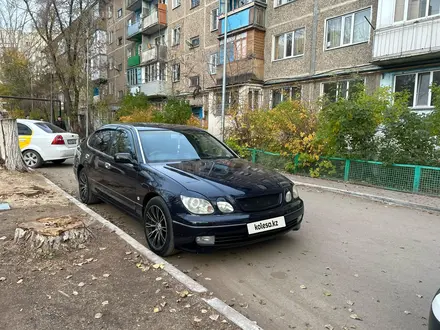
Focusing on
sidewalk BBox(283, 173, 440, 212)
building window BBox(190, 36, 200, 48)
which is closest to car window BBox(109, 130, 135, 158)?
sidewalk BBox(283, 173, 440, 212)

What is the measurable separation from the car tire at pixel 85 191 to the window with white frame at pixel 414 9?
12.7 meters

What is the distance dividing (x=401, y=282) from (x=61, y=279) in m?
3.49

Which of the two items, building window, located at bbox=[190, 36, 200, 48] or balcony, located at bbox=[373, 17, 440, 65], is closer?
balcony, located at bbox=[373, 17, 440, 65]

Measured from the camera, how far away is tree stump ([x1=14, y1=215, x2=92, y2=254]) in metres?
3.59

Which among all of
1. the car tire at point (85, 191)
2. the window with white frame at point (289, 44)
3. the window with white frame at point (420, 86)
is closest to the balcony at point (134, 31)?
the window with white frame at point (289, 44)

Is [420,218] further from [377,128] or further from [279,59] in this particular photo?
[279,59]

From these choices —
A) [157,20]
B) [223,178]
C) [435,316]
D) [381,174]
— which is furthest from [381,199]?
[157,20]

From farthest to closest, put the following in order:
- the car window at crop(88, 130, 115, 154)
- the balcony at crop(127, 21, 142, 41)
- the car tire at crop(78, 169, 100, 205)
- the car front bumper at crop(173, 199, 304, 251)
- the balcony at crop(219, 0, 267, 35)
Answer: the balcony at crop(127, 21, 142, 41) < the balcony at crop(219, 0, 267, 35) < the car tire at crop(78, 169, 100, 205) < the car window at crop(88, 130, 115, 154) < the car front bumper at crop(173, 199, 304, 251)

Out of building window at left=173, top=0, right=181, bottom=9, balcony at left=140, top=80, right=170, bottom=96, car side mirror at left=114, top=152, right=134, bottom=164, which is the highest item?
building window at left=173, top=0, right=181, bottom=9

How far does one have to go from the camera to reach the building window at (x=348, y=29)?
1411 cm

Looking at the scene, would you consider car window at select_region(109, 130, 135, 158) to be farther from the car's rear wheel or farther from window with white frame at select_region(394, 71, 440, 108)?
window with white frame at select_region(394, 71, 440, 108)

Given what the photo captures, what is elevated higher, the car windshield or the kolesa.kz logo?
the car windshield

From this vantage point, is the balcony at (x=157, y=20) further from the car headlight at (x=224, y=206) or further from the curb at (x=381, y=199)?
the car headlight at (x=224, y=206)

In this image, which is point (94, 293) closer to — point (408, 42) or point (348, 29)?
point (408, 42)
